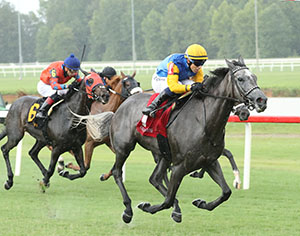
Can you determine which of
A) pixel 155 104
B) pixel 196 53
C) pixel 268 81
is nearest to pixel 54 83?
pixel 155 104

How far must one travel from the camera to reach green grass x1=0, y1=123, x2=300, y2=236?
5578 millimetres

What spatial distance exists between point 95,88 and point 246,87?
2.84 meters

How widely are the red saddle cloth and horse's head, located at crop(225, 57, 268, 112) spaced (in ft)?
2.71

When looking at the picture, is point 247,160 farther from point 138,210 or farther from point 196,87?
point 196,87

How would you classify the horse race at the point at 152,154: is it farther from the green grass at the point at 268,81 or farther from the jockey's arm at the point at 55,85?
the green grass at the point at 268,81

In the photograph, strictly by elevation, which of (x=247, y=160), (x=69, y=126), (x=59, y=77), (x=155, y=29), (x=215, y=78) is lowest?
(x=247, y=160)

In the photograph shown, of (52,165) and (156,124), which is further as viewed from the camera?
(52,165)

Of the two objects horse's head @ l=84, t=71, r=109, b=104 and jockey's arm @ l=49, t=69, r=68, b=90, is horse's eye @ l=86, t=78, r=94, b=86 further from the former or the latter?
jockey's arm @ l=49, t=69, r=68, b=90

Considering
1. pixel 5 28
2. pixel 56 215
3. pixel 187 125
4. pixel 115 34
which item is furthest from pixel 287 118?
pixel 5 28

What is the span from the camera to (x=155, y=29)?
40656 millimetres

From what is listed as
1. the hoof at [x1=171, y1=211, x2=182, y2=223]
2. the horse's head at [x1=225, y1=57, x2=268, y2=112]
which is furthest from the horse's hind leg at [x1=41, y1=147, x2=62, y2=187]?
the horse's head at [x1=225, y1=57, x2=268, y2=112]

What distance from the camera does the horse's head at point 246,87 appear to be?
483 cm

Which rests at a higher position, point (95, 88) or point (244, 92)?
point (244, 92)

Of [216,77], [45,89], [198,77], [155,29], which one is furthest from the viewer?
[155,29]
